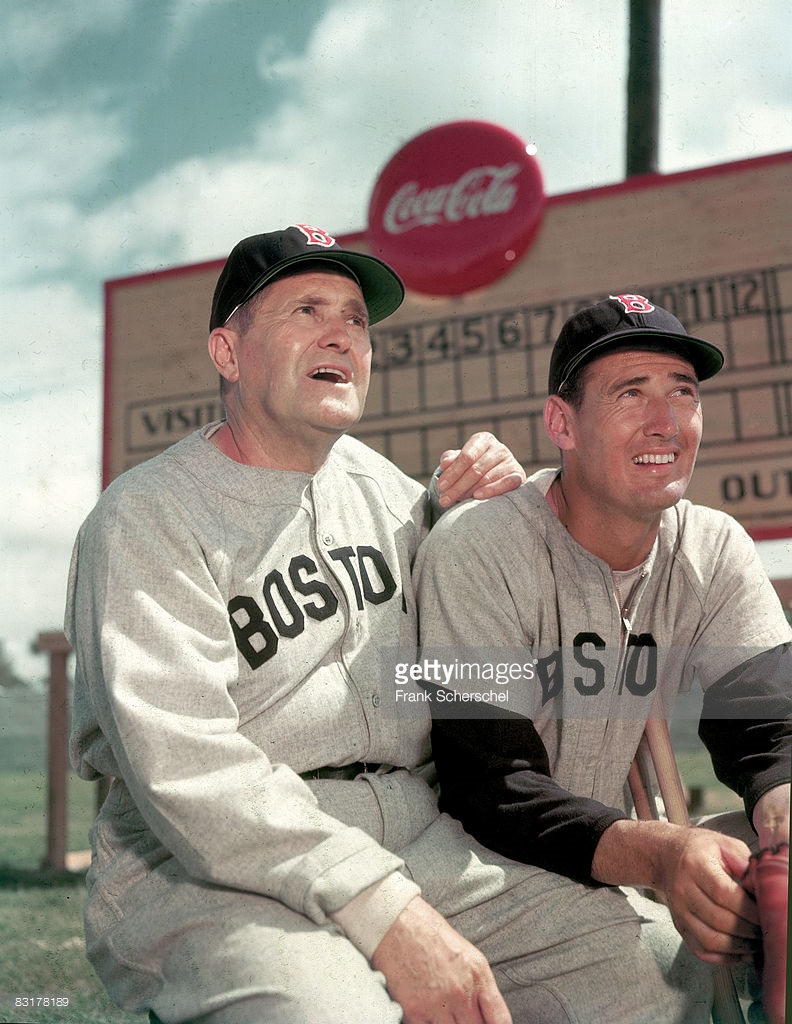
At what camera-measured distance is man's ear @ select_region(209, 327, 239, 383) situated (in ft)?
4.94

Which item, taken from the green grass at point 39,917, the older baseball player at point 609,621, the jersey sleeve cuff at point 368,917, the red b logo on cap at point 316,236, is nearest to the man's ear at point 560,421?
the older baseball player at point 609,621

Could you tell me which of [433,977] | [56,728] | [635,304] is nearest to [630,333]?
[635,304]

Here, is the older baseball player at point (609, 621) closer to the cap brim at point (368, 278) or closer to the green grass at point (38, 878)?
the green grass at point (38, 878)

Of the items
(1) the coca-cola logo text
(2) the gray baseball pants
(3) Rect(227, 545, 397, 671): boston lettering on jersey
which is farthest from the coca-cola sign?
(2) the gray baseball pants

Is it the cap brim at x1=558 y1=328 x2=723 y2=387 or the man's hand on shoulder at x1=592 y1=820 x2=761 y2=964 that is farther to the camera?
the cap brim at x1=558 y1=328 x2=723 y2=387

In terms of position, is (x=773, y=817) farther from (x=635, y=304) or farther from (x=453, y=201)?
(x=453, y=201)

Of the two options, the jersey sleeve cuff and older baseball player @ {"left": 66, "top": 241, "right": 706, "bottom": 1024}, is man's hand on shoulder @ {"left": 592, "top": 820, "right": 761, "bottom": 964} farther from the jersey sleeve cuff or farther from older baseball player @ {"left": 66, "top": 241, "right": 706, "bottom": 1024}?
the jersey sleeve cuff

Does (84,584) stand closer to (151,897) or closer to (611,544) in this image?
(151,897)

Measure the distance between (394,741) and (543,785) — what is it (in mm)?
221

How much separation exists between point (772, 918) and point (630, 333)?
2.68 feet

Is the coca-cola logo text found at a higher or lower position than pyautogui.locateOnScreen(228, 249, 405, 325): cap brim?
higher

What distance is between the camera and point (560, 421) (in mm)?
1515

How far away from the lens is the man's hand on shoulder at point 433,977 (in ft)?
3.61

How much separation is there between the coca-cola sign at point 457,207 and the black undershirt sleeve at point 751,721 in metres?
0.71
